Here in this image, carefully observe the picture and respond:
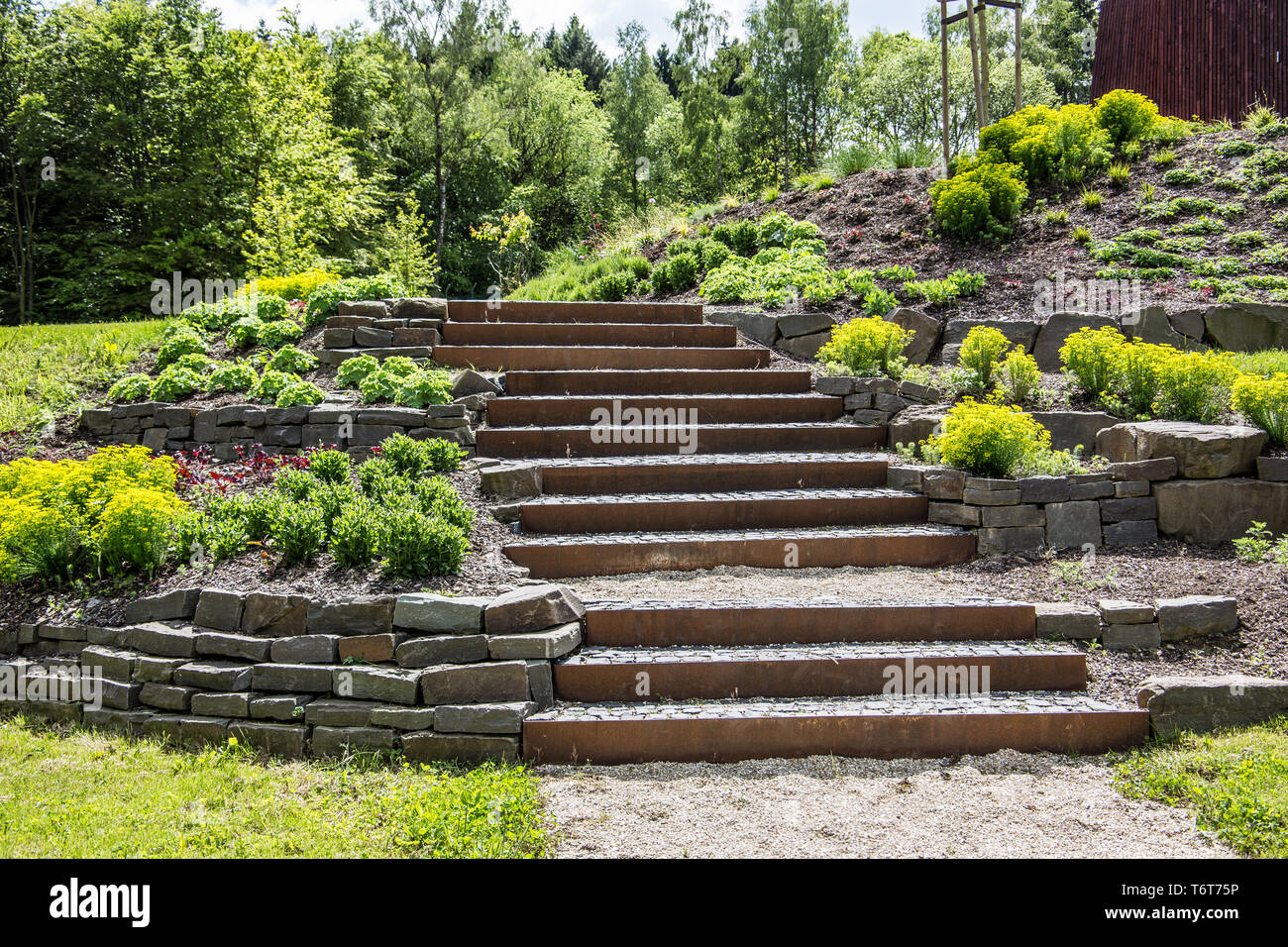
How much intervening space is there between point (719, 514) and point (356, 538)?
8.03 feet

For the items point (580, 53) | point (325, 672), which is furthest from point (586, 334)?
point (580, 53)

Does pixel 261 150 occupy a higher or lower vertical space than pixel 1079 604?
higher

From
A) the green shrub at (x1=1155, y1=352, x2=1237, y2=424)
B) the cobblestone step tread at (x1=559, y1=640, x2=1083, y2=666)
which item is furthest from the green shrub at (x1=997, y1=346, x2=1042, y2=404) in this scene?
the cobblestone step tread at (x1=559, y1=640, x2=1083, y2=666)

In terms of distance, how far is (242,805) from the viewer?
353cm

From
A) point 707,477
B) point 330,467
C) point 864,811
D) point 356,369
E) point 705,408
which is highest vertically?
point 356,369

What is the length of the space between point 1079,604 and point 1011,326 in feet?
12.8

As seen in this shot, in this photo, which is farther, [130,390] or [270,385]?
[130,390]

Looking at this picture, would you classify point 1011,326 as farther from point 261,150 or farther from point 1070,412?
point 261,150

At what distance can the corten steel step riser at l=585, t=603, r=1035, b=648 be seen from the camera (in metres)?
4.52

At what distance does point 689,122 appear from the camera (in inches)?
804

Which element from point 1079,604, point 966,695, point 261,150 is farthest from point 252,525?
point 261,150

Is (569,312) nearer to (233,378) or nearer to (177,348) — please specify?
(233,378)

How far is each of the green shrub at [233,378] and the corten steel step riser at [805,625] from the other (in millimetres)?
4241

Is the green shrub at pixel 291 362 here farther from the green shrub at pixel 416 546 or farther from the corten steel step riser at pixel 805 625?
the corten steel step riser at pixel 805 625
